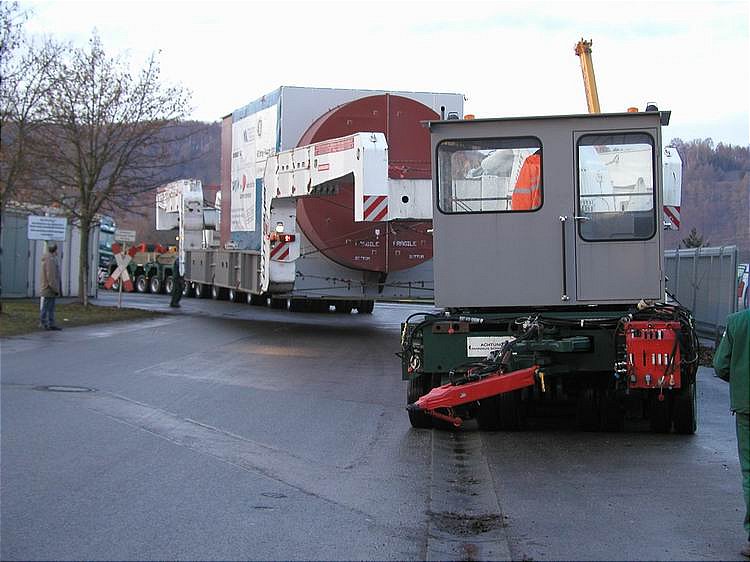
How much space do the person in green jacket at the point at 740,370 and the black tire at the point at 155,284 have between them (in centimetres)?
3537

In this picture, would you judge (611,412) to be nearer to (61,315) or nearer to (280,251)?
(280,251)

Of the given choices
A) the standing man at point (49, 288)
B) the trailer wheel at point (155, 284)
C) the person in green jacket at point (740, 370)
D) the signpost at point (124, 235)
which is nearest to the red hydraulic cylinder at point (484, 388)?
the person in green jacket at point (740, 370)

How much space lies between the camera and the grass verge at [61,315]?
20.5m

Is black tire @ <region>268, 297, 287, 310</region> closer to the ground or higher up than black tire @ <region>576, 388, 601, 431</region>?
higher up

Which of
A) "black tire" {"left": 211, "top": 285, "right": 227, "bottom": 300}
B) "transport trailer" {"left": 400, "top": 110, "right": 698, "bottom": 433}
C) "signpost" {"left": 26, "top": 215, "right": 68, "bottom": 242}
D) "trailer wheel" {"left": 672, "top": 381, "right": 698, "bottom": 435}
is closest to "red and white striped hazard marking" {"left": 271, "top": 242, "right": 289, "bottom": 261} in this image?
"signpost" {"left": 26, "top": 215, "right": 68, "bottom": 242}

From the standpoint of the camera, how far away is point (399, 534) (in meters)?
6.27

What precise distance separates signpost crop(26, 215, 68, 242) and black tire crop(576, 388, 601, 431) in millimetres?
16255

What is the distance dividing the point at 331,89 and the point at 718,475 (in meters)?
A: 13.8

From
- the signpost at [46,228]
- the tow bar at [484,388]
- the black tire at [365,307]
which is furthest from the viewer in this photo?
the black tire at [365,307]

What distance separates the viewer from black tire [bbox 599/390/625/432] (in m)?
9.95

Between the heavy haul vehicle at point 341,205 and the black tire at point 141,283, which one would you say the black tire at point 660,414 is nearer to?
the heavy haul vehicle at point 341,205

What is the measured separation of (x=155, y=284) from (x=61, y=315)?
16321 mm

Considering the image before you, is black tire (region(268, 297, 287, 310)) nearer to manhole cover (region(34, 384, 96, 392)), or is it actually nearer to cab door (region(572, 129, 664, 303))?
manhole cover (region(34, 384, 96, 392))

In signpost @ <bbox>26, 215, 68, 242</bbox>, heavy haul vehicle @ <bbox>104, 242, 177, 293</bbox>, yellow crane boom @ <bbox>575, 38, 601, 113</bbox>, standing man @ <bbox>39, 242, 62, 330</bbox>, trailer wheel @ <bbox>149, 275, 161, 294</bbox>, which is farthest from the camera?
trailer wheel @ <bbox>149, 275, 161, 294</bbox>
